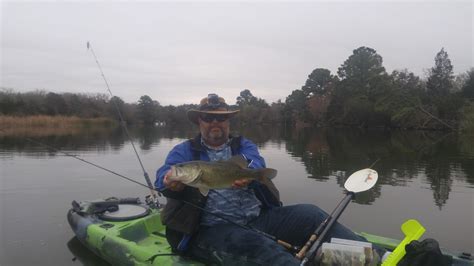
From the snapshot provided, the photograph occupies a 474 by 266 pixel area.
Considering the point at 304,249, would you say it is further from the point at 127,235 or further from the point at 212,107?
the point at 127,235

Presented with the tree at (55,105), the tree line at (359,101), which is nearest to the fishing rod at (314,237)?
the tree line at (359,101)

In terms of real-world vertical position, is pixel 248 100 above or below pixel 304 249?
above

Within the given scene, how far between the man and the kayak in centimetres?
35

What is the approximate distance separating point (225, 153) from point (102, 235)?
2195mm

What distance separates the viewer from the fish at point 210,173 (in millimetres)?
3215

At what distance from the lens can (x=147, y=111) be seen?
82375 mm

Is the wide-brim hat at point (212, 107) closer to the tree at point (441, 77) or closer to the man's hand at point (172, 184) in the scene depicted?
the man's hand at point (172, 184)

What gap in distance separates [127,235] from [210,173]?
8.23ft

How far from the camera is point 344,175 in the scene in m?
13.2

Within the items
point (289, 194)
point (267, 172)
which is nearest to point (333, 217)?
point (267, 172)

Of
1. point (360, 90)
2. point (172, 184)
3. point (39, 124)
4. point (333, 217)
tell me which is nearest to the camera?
point (172, 184)

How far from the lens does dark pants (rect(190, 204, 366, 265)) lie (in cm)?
346

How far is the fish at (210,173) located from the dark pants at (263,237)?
26.2 inches

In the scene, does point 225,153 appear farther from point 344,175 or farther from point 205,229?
point 344,175
